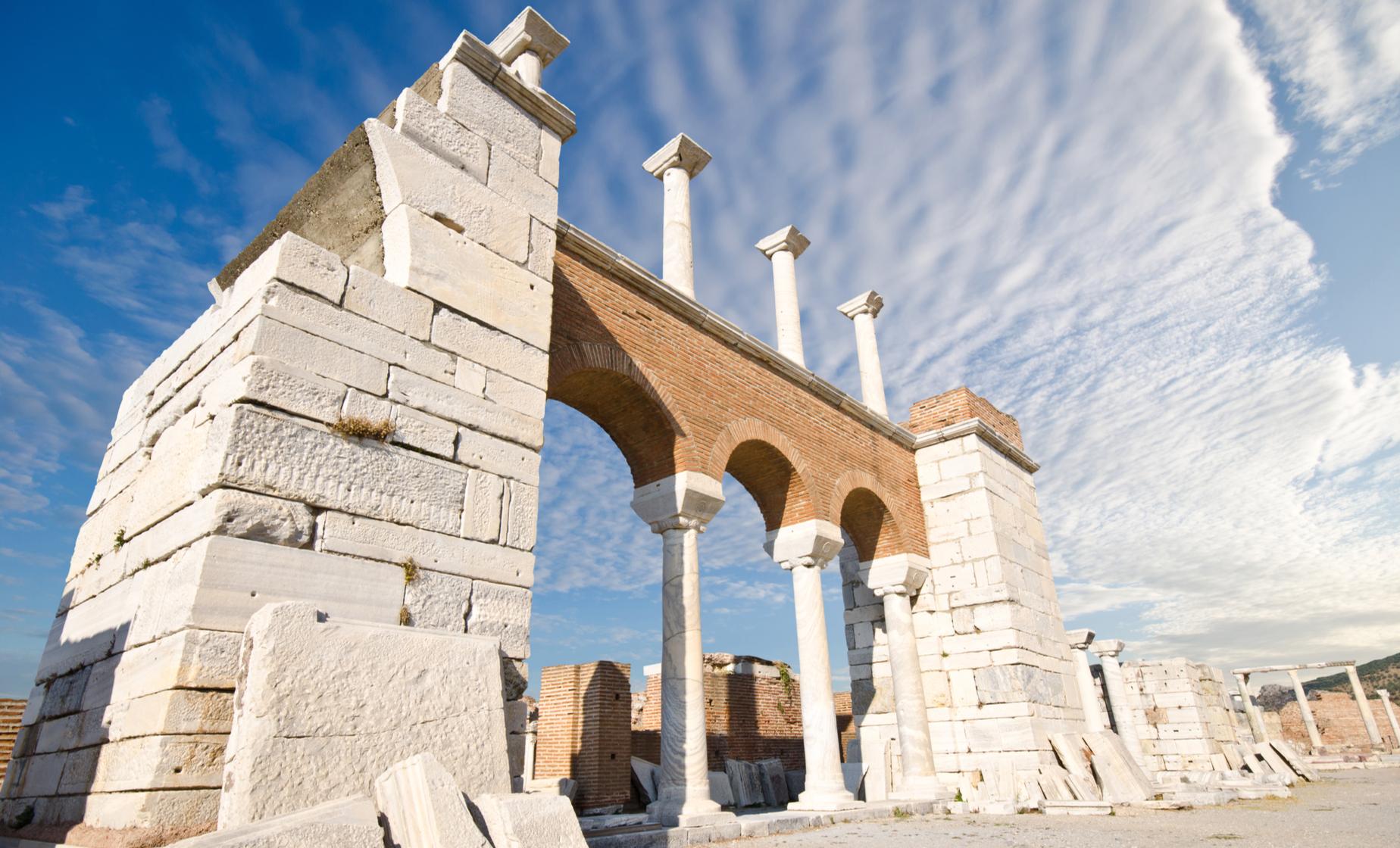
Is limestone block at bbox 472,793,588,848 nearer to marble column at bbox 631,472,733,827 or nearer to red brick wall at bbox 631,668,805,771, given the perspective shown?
marble column at bbox 631,472,733,827

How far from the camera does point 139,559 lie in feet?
12.8

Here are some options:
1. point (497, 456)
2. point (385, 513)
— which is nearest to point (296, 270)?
point (385, 513)

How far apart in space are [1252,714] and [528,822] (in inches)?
1142

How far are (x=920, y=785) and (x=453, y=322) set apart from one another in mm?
7993

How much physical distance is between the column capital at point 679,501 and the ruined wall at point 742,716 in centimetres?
612

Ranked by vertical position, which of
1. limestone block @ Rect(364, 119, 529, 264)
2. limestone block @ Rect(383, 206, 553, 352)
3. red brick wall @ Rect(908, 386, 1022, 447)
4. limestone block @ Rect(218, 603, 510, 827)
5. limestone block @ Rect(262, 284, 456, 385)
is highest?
red brick wall @ Rect(908, 386, 1022, 447)

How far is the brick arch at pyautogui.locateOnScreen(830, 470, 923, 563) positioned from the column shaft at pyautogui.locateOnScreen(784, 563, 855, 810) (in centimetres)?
164

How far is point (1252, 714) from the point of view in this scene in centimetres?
2442

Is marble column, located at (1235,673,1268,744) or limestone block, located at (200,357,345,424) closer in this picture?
limestone block, located at (200,357,345,424)

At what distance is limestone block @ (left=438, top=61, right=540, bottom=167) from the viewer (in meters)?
5.00

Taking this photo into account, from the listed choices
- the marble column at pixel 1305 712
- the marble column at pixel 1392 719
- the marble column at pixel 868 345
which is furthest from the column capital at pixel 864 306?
the marble column at pixel 1392 719

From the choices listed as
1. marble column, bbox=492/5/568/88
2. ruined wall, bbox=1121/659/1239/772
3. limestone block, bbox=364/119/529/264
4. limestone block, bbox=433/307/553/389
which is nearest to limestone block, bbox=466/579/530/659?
limestone block, bbox=433/307/553/389

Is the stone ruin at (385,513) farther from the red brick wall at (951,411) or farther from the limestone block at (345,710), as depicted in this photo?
the red brick wall at (951,411)

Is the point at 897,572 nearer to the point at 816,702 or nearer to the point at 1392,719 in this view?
the point at 816,702
